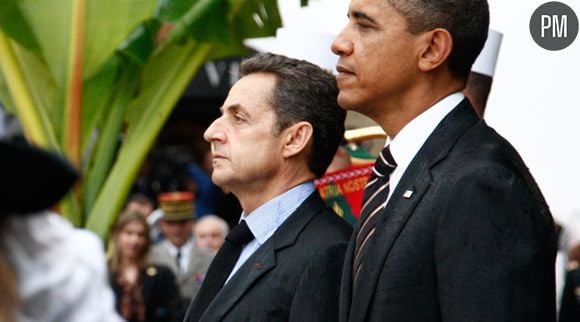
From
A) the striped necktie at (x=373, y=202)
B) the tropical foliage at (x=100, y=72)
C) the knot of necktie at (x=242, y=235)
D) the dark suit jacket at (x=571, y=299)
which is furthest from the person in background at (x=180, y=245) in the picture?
the striped necktie at (x=373, y=202)

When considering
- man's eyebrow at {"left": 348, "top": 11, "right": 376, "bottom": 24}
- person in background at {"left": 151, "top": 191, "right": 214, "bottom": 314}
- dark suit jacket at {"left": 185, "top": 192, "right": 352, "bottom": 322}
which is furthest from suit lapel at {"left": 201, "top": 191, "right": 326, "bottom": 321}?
person in background at {"left": 151, "top": 191, "right": 214, "bottom": 314}

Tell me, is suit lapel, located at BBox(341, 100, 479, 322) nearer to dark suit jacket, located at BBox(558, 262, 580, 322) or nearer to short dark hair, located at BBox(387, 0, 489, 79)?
short dark hair, located at BBox(387, 0, 489, 79)

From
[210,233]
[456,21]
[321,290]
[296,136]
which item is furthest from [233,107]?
[210,233]

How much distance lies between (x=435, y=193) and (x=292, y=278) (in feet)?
2.56

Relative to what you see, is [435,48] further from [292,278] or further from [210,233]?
[210,233]

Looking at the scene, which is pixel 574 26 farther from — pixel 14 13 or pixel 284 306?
pixel 14 13

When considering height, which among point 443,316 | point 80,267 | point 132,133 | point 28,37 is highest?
point 80,267

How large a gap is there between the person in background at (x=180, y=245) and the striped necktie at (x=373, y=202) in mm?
5510

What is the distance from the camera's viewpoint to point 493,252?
11.6 feet

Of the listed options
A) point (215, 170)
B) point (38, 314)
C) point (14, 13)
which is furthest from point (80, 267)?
point (14, 13)

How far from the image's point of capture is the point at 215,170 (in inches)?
179

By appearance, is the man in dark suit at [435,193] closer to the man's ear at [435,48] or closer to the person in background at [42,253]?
the man's ear at [435,48]

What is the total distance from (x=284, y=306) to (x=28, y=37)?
2.28m

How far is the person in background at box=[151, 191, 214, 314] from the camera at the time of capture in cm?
956
